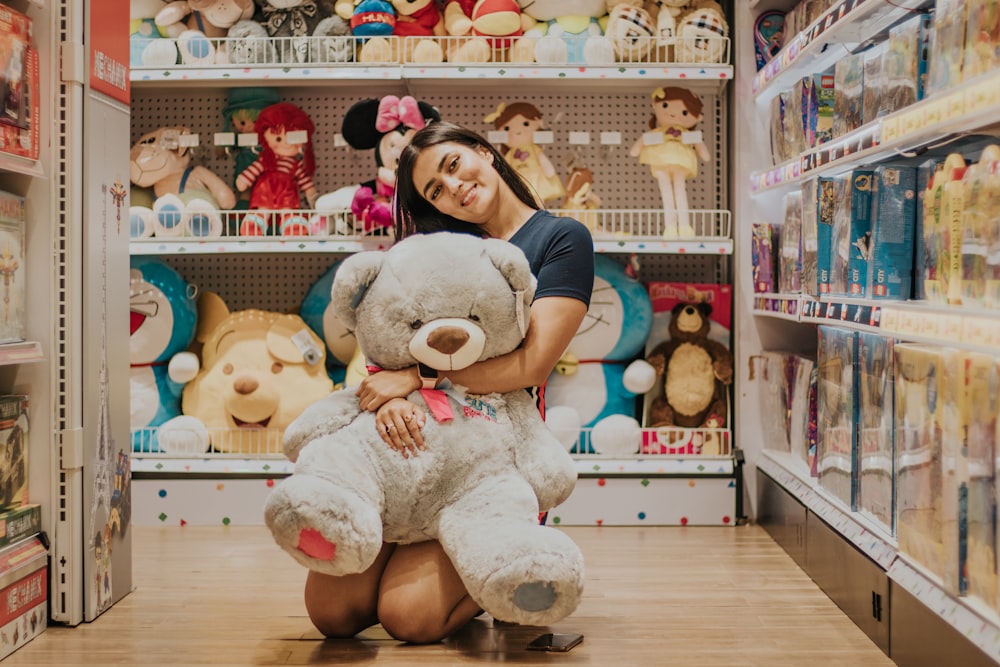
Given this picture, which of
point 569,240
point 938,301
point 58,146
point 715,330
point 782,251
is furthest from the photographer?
point 715,330

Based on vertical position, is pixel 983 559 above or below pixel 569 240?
below

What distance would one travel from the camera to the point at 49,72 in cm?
214

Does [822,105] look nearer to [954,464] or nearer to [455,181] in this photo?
[455,181]

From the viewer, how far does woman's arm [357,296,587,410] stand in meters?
1.90

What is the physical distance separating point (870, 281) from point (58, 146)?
1.81 m

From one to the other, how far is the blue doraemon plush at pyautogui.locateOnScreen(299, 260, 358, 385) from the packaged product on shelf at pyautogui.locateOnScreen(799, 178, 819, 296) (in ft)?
4.89

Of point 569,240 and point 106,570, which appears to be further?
point 106,570

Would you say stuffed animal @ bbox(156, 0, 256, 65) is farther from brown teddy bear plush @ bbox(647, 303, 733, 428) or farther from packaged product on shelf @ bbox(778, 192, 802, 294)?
packaged product on shelf @ bbox(778, 192, 802, 294)

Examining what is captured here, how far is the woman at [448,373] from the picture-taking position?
1907 millimetres

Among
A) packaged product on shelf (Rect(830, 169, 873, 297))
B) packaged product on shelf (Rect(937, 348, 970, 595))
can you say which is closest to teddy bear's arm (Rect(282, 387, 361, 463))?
packaged product on shelf (Rect(937, 348, 970, 595))

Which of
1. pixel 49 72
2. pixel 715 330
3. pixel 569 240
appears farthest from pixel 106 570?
pixel 715 330

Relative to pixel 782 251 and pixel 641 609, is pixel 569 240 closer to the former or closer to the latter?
pixel 641 609

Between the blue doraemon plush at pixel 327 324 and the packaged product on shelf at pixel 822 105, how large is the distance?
161 cm

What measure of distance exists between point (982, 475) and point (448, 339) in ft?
3.03
